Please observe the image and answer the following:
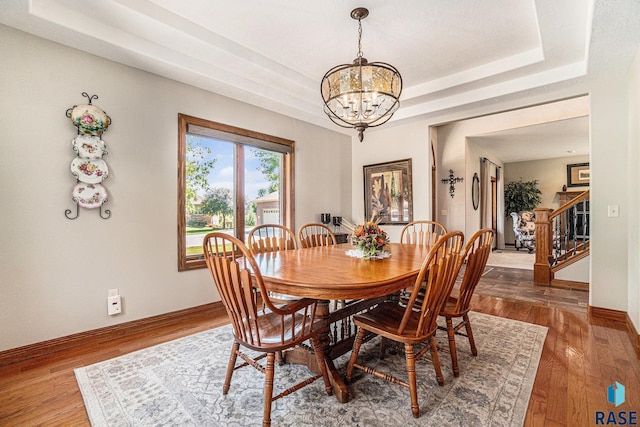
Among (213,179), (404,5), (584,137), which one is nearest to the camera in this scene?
(404,5)

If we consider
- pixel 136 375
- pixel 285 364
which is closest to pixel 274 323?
pixel 285 364

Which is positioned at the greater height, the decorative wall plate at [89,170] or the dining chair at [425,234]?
the decorative wall plate at [89,170]

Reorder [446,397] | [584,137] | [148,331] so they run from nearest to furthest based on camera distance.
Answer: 1. [446,397]
2. [148,331]
3. [584,137]

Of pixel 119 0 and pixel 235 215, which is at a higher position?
pixel 119 0

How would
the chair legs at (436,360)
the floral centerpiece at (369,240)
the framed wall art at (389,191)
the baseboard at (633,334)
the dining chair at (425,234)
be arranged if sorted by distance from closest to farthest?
the chair legs at (436,360) < the floral centerpiece at (369,240) < the baseboard at (633,334) < the dining chair at (425,234) < the framed wall art at (389,191)

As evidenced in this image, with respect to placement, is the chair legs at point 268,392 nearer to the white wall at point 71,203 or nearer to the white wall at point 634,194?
the white wall at point 71,203

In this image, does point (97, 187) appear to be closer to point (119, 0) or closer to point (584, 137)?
point (119, 0)

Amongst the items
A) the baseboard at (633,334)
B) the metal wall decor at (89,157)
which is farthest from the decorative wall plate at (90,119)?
the baseboard at (633,334)

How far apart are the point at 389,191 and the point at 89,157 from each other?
382 centimetres

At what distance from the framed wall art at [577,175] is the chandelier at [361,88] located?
9.02 meters

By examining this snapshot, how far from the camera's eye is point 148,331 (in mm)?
2756

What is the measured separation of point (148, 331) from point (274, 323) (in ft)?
5.53

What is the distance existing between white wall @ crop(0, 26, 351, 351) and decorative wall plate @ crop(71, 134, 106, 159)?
0.06 metres

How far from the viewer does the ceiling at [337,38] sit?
86.8 inches
